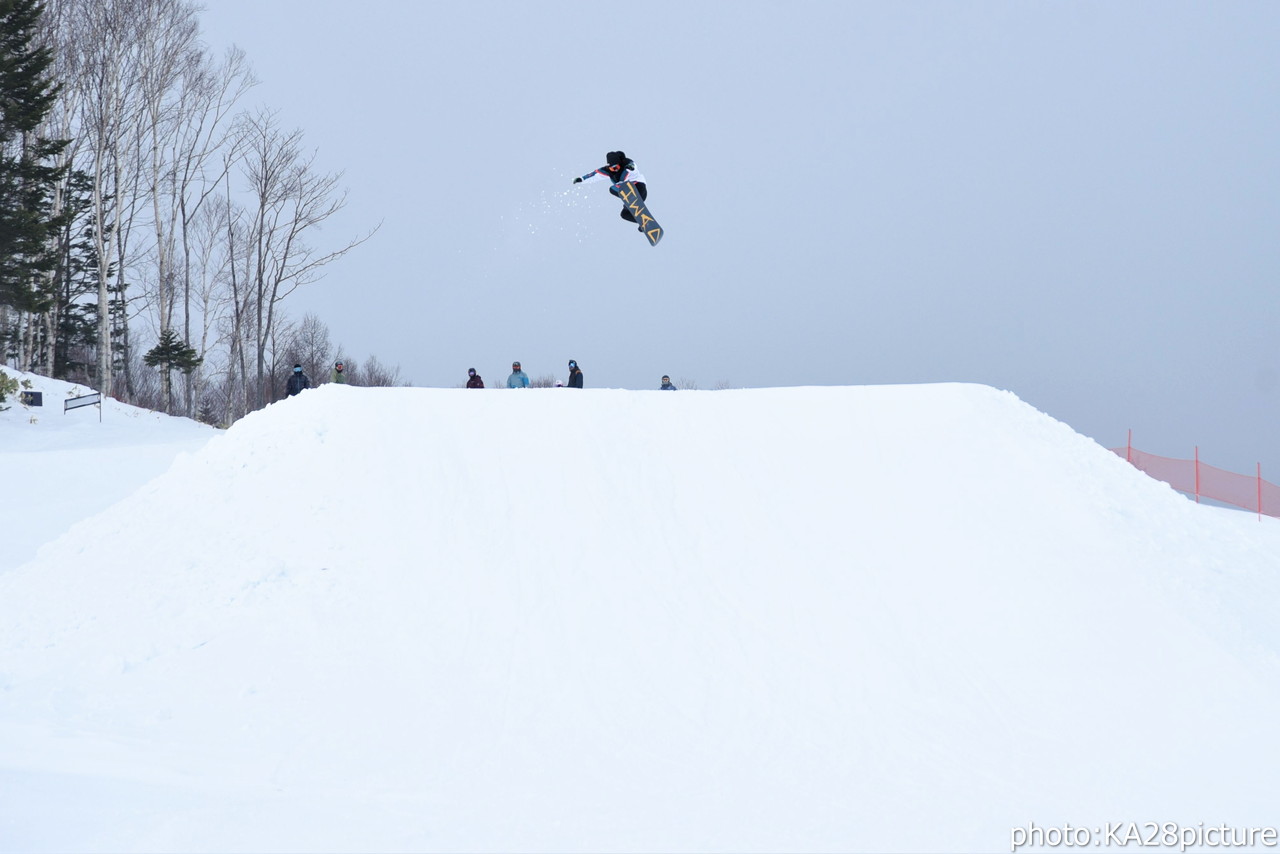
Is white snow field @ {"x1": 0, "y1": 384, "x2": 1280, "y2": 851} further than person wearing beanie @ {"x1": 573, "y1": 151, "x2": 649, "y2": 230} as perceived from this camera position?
No

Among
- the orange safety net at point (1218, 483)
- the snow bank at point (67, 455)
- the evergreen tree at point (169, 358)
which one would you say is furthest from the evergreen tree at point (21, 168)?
the orange safety net at point (1218, 483)

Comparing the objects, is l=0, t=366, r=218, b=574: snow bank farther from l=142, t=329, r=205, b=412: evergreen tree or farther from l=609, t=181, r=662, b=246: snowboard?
l=609, t=181, r=662, b=246: snowboard

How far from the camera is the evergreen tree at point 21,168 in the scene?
25.8 meters

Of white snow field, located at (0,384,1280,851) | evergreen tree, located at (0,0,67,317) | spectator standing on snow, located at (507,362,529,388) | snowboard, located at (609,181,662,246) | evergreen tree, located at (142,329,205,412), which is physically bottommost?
white snow field, located at (0,384,1280,851)

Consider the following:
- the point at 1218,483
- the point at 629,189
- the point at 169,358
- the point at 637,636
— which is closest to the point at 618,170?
the point at 629,189

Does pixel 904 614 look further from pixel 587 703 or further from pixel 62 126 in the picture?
pixel 62 126

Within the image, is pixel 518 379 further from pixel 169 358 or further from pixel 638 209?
pixel 169 358

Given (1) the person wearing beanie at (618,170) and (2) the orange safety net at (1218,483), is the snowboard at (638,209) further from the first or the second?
(2) the orange safety net at (1218,483)

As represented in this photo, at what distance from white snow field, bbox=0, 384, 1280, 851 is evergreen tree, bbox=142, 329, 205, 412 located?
16.5 m

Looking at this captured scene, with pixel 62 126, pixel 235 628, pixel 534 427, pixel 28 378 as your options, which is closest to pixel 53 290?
pixel 28 378

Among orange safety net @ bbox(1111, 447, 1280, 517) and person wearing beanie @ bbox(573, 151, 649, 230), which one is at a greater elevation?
person wearing beanie @ bbox(573, 151, 649, 230)

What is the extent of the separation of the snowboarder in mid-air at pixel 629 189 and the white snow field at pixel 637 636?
3.23m

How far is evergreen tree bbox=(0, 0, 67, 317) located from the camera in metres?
25.8

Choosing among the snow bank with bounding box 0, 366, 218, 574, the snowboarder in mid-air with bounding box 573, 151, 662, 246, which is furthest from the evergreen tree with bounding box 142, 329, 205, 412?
the snowboarder in mid-air with bounding box 573, 151, 662, 246
